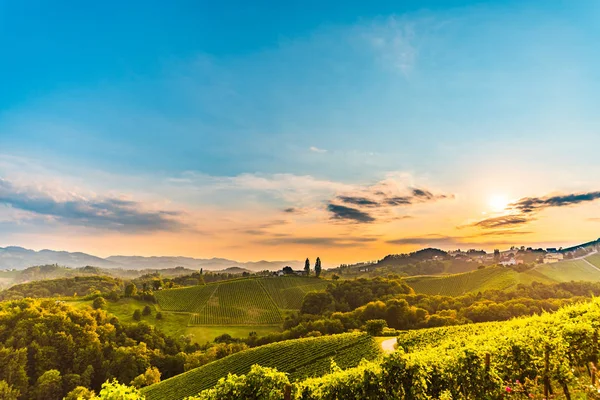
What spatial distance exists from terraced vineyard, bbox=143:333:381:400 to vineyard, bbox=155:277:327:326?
220 ft

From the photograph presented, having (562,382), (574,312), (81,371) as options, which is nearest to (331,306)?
(81,371)

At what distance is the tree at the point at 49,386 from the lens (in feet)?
222

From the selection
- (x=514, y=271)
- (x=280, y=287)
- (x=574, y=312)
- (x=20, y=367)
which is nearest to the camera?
(x=574, y=312)

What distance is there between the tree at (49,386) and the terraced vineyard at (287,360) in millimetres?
33996

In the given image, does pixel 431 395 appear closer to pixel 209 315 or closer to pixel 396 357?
pixel 396 357

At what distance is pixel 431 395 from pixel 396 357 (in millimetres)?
1887

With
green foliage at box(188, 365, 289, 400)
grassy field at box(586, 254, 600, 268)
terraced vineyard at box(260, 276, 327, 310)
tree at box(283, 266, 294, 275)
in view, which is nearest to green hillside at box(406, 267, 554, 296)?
grassy field at box(586, 254, 600, 268)

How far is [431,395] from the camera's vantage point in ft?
37.4

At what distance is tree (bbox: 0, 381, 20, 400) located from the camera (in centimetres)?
6316

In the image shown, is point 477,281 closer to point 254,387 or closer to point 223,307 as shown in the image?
point 223,307

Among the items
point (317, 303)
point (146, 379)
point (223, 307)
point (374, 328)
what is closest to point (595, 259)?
point (317, 303)

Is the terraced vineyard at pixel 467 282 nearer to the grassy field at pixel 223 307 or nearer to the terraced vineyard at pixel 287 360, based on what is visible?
the grassy field at pixel 223 307

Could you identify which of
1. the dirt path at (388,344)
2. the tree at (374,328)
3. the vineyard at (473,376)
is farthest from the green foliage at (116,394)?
the tree at (374,328)

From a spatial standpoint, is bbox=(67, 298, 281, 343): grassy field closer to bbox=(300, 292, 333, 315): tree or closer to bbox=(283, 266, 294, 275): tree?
bbox=(300, 292, 333, 315): tree
